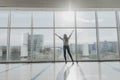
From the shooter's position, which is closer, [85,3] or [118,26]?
[85,3]

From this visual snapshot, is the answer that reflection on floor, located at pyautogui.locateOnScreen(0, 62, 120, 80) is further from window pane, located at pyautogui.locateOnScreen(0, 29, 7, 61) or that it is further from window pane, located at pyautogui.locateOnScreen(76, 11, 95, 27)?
window pane, located at pyautogui.locateOnScreen(76, 11, 95, 27)

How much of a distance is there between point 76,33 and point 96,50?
1.26 meters

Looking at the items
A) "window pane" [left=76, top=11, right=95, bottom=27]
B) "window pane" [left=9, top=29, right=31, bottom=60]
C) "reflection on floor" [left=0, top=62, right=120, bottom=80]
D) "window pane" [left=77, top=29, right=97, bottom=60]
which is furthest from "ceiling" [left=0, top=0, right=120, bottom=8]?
"window pane" [left=9, top=29, right=31, bottom=60]

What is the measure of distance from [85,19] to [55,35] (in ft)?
5.54

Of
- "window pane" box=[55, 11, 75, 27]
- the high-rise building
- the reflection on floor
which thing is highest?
"window pane" box=[55, 11, 75, 27]

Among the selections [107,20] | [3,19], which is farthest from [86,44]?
[3,19]

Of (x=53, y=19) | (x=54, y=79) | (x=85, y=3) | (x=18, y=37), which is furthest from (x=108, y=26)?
(x=54, y=79)

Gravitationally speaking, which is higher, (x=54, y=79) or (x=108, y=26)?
(x=108, y=26)

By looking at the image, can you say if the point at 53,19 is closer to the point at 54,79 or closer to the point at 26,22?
the point at 26,22

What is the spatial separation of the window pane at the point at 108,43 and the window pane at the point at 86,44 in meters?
0.34

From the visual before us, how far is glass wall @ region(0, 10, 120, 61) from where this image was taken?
7887mm

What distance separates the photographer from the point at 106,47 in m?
8.08

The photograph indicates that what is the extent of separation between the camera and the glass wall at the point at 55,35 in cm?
789

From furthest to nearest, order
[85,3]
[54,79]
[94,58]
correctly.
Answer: [94,58] → [85,3] → [54,79]
